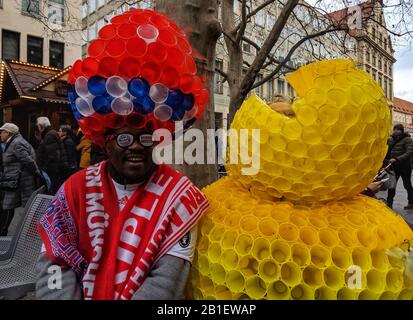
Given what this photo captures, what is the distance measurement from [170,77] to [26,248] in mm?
1821

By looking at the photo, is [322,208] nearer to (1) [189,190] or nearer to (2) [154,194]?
(1) [189,190]

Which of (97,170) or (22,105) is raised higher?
(22,105)

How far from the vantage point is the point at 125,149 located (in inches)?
57.1

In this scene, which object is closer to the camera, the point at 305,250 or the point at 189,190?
the point at 305,250

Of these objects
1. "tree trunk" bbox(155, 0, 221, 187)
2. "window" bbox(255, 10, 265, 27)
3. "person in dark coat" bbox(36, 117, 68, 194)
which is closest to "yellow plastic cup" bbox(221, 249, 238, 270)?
"tree trunk" bbox(155, 0, 221, 187)

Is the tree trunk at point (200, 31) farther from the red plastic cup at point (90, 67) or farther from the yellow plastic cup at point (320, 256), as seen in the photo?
the yellow plastic cup at point (320, 256)

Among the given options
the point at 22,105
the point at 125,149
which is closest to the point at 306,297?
the point at 125,149

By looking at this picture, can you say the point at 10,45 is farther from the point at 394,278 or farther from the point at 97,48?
the point at 394,278

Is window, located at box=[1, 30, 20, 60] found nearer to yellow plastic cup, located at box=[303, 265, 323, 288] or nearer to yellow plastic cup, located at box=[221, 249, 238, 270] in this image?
yellow plastic cup, located at box=[221, 249, 238, 270]

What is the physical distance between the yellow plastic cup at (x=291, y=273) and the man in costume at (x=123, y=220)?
339 mm

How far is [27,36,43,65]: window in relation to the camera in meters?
16.5

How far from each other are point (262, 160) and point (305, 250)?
36 centimetres
